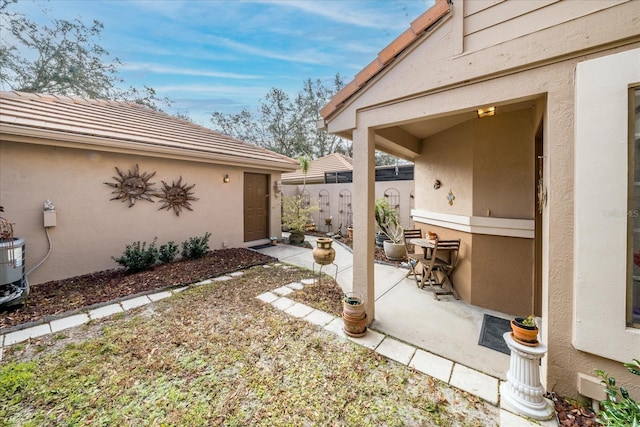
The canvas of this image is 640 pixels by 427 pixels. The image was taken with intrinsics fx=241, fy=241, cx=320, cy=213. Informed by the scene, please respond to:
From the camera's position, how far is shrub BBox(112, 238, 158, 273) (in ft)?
18.0

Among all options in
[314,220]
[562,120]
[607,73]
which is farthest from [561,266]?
[314,220]

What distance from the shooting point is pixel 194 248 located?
6.77 meters

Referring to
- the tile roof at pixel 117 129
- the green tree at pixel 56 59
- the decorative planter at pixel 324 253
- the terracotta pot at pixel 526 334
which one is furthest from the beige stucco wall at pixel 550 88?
the green tree at pixel 56 59

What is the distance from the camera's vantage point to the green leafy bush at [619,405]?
1.62m

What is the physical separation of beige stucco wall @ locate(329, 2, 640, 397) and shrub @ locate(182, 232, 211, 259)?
6.20 metres

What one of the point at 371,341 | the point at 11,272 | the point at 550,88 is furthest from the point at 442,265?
the point at 11,272

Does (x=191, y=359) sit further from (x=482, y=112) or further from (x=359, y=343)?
(x=482, y=112)

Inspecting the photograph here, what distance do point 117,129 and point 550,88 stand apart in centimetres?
817

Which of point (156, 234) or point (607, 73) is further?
point (156, 234)

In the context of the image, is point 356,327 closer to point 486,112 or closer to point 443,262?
point 443,262

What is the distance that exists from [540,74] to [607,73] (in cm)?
44

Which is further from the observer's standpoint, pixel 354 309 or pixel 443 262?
Result: pixel 443 262

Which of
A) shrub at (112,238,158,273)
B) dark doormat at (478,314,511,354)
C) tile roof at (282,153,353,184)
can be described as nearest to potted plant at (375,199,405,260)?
dark doormat at (478,314,511,354)

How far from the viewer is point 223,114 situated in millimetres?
21797
